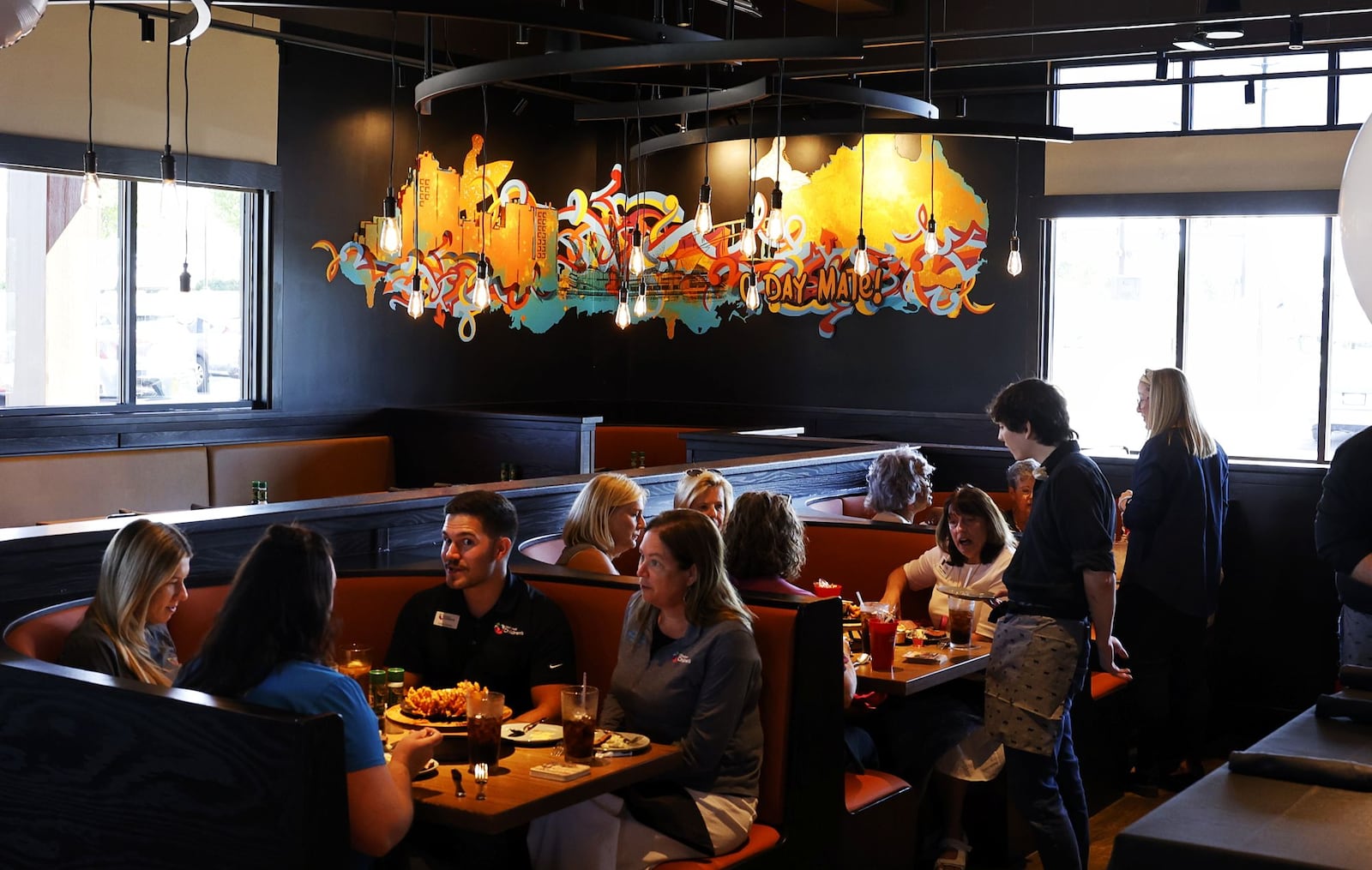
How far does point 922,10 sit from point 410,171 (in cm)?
371

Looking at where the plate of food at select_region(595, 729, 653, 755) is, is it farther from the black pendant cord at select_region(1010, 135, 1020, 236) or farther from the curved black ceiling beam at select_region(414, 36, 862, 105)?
the black pendant cord at select_region(1010, 135, 1020, 236)

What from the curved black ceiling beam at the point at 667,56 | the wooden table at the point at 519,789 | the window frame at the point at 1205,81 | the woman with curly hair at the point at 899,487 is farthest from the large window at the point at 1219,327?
the wooden table at the point at 519,789

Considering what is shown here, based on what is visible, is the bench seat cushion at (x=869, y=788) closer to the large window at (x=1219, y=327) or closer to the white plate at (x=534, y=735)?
the white plate at (x=534, y=735)

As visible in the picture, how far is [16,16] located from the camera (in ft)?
5.30

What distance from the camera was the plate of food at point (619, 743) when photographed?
9.80 feet

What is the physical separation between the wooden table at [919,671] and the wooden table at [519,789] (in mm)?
1029

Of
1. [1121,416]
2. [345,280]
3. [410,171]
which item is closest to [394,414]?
[345,280]

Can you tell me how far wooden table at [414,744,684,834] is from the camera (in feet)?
8.49

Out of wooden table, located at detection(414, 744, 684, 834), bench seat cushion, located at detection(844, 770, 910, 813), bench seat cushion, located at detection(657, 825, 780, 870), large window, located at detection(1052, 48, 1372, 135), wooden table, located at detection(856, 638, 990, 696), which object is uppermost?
large window, located at detection(1052, 48, 1372, 135)

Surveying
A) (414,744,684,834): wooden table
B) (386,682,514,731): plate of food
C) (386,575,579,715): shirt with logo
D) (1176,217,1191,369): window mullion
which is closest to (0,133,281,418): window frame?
(386,575,579,715): shirt with logo

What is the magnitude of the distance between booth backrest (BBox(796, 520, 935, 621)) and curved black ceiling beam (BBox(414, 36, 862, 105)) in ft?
6.37

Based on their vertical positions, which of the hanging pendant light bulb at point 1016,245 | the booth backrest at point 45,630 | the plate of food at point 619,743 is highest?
the hanging pendant light bulb at point 1016,245

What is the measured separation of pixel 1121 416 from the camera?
388 inches

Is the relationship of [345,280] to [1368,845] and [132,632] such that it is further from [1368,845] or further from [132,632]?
[1368,845]
